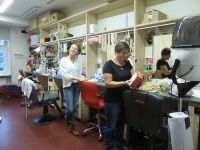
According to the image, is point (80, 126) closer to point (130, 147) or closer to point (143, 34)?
point (130, 147)

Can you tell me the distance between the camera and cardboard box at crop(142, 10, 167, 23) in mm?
2770

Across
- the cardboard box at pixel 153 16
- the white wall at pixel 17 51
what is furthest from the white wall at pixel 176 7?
the white wall at pixel 17 51

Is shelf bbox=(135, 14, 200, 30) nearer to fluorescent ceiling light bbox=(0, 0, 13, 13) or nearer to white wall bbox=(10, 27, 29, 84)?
fluorescent ceiling light bbox=(0, 0, 13, 13)

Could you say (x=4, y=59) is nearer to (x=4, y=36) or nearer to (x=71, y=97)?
(x=4, y=36)

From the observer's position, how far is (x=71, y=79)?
10.5 ft

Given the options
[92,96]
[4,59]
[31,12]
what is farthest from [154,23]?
[4,59]

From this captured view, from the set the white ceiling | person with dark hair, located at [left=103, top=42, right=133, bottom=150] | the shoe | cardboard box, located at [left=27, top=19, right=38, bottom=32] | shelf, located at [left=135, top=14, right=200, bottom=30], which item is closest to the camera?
person with dark hair, located at [left=103, top=42, right=133, bottom=150]

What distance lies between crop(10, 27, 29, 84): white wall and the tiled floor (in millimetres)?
3038

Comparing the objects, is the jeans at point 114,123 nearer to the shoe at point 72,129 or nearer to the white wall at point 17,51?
the shoe at point 72,129

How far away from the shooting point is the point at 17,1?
469 centimetres

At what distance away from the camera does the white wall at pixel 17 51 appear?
6.96m

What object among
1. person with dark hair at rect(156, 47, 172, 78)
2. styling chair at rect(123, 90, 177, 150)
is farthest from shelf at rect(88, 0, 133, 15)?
styling chair at rect(123, 90, 177, 150)

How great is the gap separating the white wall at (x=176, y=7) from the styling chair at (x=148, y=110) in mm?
1400

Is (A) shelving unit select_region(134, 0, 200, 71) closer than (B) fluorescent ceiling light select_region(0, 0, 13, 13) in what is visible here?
Yes
